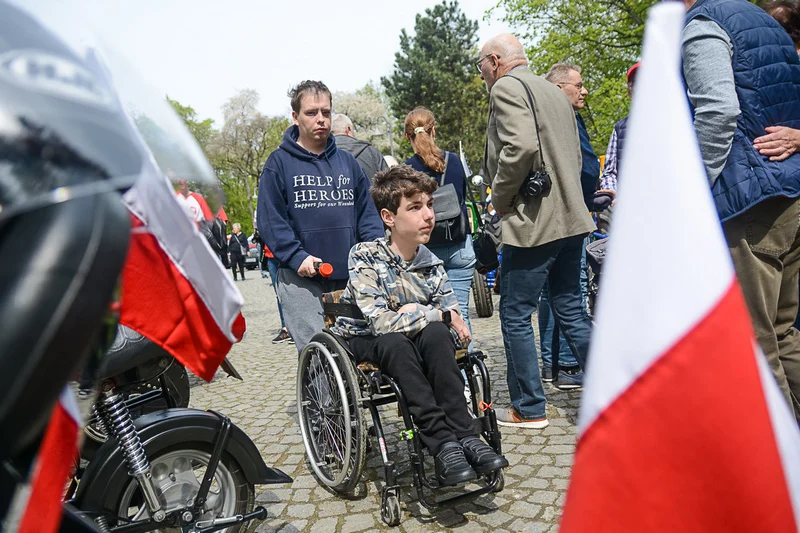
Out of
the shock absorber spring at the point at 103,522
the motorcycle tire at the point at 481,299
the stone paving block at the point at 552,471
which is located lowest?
the stone paving block at the point at 552,471

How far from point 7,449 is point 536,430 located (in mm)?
3464

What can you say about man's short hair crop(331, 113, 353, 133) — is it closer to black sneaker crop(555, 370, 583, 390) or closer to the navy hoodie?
the navy hoodie

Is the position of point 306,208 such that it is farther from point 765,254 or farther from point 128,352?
point 765,254

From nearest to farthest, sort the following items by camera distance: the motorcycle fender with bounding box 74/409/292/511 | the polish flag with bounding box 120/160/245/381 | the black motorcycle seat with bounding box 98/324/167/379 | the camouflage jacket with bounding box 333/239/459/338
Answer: the polish flag with bounding box 120/160/245/381, the motorcycle fender with bounding box 74/409/292/511, the black motorcycle seat with bounding box 98/324/167/379, the camouflage jacket with bounding box 333/239/459/338

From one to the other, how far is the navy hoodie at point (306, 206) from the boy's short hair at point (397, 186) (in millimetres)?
444

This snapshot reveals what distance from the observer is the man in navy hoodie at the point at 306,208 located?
146 inches

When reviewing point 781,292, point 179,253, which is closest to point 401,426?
point 781,292

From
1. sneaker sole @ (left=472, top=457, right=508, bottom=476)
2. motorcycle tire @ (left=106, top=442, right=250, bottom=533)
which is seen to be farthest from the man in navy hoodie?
sneaker sole @ (left=472, top=457, right=508, bottom=476)

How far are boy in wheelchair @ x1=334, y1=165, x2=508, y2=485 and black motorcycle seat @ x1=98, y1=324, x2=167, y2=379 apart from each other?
3.04 ft

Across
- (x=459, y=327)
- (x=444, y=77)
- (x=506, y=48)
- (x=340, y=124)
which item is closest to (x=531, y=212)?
(x=459, y=327)

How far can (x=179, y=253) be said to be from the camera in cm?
112

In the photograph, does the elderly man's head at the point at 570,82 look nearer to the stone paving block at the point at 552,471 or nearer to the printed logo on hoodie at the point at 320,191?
the printed logo on hoodie at the point at 320,191

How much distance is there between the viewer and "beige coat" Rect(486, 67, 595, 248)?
3406 millimetres

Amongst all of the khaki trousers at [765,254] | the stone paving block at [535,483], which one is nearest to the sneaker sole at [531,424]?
the stone paving block at [535,483]
